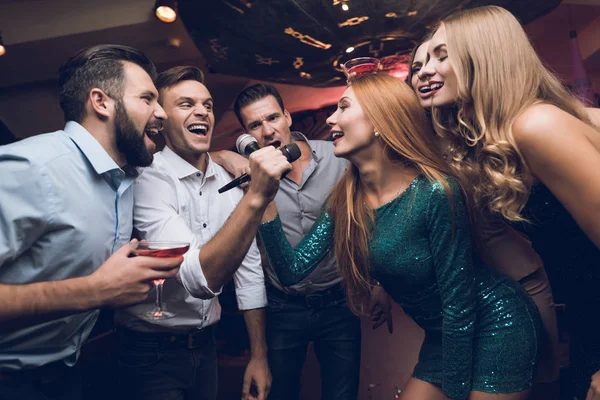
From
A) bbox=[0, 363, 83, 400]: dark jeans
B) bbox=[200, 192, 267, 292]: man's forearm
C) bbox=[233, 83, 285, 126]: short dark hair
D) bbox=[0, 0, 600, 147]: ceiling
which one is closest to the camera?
bbox=[0, 363, 83, 400]: dark jeans

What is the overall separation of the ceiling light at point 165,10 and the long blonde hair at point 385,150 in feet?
10.0

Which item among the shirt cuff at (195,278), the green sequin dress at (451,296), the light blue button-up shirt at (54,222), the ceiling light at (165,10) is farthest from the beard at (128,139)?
the ceiling light at (165,10)

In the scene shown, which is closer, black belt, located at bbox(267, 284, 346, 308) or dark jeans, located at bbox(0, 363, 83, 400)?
dark jeans, located at bbox(0, 363, 83, 400)

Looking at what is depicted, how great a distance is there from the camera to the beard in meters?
1.65

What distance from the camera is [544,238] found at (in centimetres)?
142

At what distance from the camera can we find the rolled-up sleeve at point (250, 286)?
214 centimetres

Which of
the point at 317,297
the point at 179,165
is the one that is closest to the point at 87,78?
the point at 179,165

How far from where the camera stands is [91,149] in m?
1.49

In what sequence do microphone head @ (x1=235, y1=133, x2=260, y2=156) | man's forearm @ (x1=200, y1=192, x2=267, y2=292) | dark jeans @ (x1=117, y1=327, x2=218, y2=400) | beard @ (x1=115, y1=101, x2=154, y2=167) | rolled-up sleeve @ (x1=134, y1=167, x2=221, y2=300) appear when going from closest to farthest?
man's forearm @ (x1=200, y1=192, x2=267, y2=292) < rolled-up sleeve @ (x1=134, y1=167, x2=221, y2=300) < beard @ (x1=115, y1=101, x2=154, y2=167) < dark jeans @ (x1=117, y1=327, x2=218, y2=400) < microphone head @ (x1=235, y1=133, x2=260, y2=156)

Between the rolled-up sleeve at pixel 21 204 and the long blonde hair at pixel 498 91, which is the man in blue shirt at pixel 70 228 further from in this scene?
the long blonde hair at pixel 498 91

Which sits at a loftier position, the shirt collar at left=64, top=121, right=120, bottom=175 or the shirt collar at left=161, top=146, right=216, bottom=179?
the shirt collar at left=64, top=121, right=120, bottom=175

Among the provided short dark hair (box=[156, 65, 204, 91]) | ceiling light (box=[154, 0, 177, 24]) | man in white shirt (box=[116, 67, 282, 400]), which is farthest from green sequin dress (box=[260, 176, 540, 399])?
ceiling light (box=[154, 0, 177, 24])

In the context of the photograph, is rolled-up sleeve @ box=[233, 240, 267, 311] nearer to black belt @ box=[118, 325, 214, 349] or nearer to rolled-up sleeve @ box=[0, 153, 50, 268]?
black belt @ box=[118, 325, 214, 349]

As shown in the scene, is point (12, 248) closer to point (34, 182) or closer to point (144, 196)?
point (34, 182)
